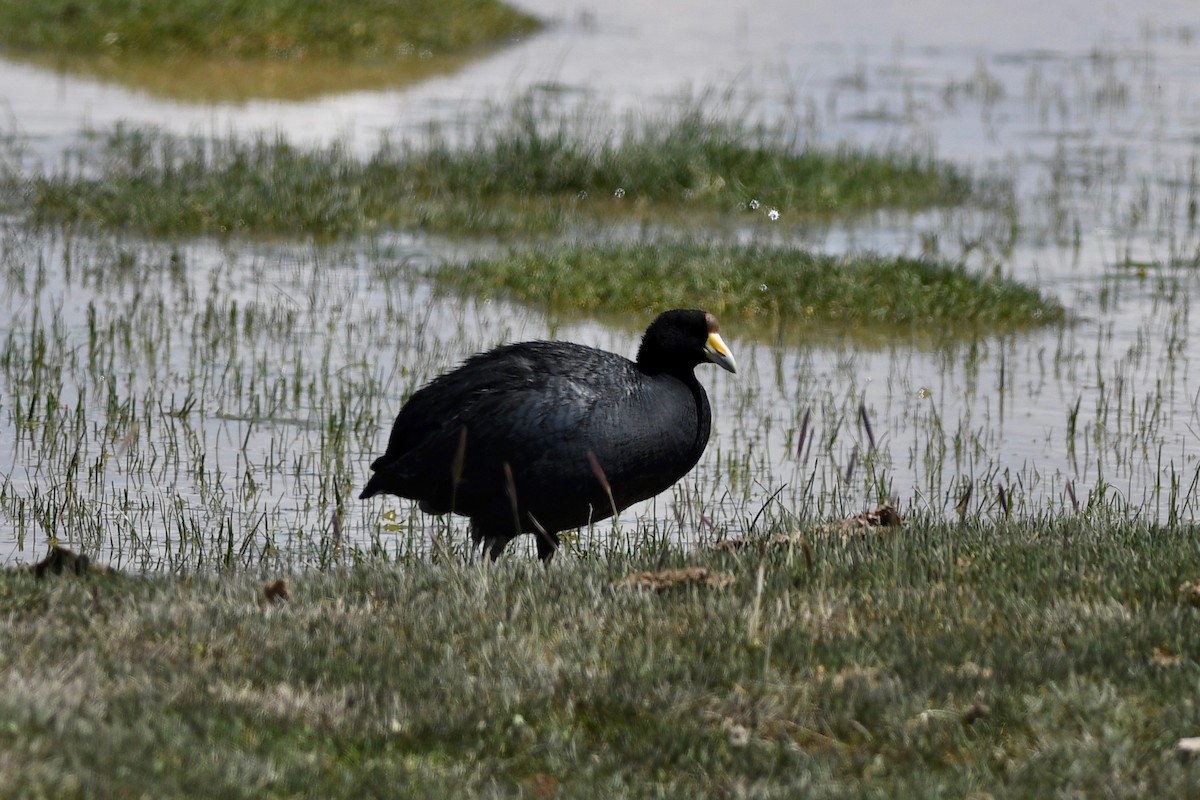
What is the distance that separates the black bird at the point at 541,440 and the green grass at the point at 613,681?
0.75 meters

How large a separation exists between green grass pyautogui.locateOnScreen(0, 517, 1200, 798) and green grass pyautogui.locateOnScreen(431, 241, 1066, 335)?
7.23 metres

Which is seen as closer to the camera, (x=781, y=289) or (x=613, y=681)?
(x=613, y=681)

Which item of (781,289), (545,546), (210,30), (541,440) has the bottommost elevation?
(545,546)

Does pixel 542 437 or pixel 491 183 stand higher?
pixel 491 183

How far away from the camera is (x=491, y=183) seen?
17531mm

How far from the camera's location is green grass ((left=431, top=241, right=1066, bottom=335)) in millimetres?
13453

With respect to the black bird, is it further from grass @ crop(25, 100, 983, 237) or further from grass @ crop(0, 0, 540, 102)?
grass @ crop(0, 0, 540, 102)

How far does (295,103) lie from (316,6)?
20.6ft

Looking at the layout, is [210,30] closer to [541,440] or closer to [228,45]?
[228,45]

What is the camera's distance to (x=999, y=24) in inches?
1348

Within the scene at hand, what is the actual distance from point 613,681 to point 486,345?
716 cm

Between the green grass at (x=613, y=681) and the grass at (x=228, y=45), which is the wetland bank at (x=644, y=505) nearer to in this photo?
the green grass at (x=613, y=681)

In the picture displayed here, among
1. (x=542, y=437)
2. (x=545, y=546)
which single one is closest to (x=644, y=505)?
(x=545, y=546)

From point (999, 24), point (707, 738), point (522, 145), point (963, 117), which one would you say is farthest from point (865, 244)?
point (999, 24)
